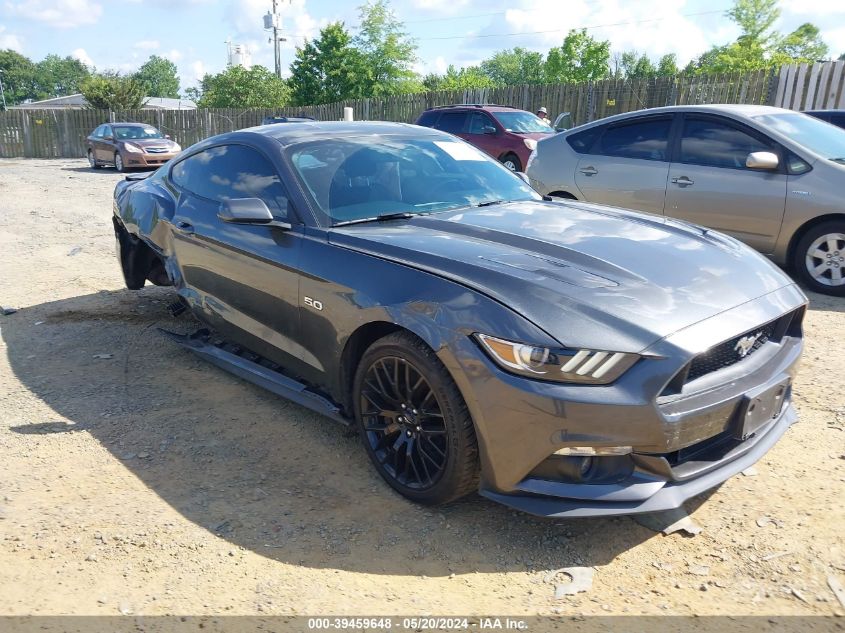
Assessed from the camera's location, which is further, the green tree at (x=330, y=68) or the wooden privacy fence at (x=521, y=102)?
the green tree at (x=330, y=68)

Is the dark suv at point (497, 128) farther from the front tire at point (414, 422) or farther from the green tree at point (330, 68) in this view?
the green tree at point (330, 68)

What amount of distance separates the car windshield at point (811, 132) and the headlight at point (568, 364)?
4.99m

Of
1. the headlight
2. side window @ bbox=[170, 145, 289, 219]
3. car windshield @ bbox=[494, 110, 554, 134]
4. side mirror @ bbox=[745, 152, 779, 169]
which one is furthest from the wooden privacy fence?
the headlight

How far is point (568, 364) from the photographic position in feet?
8.02

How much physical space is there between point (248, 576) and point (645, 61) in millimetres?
97787

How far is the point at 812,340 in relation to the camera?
16.2 ft

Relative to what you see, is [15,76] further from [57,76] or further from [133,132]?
[133,132]

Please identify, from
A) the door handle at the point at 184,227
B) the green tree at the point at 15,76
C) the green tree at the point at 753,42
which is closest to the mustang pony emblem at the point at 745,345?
the door handle at the point at 184,227

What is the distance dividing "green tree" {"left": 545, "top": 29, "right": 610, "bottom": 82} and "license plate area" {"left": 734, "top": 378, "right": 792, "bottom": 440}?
5337cm

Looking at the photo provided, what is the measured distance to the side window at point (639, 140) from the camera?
692 cm

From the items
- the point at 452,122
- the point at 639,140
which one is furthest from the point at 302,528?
the point at 452,122

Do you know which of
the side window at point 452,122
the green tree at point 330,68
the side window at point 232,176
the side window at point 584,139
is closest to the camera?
the side window at point 232,176

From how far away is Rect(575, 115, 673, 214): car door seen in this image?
22.6 feet

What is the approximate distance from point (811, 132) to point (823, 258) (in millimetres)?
1310
